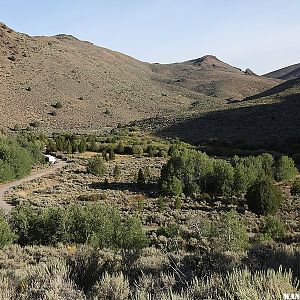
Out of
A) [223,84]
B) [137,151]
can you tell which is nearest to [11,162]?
[137,151]

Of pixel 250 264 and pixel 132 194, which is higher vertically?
pixel 250 264

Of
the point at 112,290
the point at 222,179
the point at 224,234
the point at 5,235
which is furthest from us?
the point at 222,179

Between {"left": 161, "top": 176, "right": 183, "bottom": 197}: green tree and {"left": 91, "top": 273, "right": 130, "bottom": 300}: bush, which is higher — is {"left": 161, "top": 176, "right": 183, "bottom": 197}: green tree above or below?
below

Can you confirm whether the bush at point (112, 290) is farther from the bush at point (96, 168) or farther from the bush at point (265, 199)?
the bush at point (96, 168)

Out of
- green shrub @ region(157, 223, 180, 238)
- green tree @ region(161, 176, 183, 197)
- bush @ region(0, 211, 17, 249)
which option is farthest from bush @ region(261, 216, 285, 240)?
green tree @ region(161, 176, 183, 197)

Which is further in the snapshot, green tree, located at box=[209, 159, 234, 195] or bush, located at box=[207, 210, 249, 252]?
green tree, located at box=[209, 159, 234, 195]

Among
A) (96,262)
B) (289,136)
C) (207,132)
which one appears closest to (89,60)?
(207,132)

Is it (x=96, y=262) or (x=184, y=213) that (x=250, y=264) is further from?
(x=184, y=213)

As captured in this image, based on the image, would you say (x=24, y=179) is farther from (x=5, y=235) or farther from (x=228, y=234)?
(x=228, y=234)

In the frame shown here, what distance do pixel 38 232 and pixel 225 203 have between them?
53.0ft

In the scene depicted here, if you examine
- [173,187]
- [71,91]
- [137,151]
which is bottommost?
[173,187]

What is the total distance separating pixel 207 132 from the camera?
248ft

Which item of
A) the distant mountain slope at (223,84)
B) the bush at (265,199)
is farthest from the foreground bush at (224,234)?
the distant mountain slope at (223,84)

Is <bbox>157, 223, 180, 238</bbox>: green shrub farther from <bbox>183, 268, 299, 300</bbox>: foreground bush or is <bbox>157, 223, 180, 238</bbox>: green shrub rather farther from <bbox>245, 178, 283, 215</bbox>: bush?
<bbox>183, 268, 299, 300</bbox>: foreground bush
